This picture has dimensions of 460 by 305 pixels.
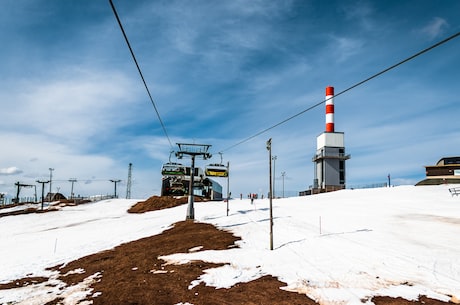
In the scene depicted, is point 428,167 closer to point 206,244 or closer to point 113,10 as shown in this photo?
point 206,244

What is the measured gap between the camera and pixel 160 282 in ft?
33.6

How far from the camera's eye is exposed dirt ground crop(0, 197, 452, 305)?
8.14 meters

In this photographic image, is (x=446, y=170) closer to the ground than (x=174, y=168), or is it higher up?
higher up

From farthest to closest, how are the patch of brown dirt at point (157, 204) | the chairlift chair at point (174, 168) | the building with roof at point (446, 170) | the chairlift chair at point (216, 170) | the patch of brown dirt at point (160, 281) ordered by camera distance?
the building with roof at point (446, 170) → the patch of brown dirt at point (157, 204) → the chairlift chair at point (216, 170) → the chairlift chair at point (174, 168) → the patch of brown dirt at point (160, 281)

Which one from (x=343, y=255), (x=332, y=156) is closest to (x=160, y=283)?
(x=343, y=255)

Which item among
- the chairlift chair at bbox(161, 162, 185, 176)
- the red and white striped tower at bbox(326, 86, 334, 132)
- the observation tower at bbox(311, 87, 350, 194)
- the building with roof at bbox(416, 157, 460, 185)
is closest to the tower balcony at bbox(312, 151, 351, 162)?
the observation tower at bbox(311, 87, 350, 194)

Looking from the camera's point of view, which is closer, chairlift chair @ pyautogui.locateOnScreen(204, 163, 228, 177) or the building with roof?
chairlift chair @ pyautogui.locateOnScreen(204, 163, 228, 177)

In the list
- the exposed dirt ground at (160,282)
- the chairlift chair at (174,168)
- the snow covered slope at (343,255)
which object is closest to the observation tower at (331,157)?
the snow covered slope at (343,255)

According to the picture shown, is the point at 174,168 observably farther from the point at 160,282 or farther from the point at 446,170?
the point at 446,170

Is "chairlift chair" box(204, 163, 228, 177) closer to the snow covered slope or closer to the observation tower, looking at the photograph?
the snow covered slope

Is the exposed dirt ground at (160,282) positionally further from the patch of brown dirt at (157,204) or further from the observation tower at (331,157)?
the observation tower at (331,157)

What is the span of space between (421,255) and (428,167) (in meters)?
60.0

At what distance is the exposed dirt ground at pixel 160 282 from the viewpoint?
26.7 feet

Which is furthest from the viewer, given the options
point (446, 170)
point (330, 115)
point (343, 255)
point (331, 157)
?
point (330, 115)
